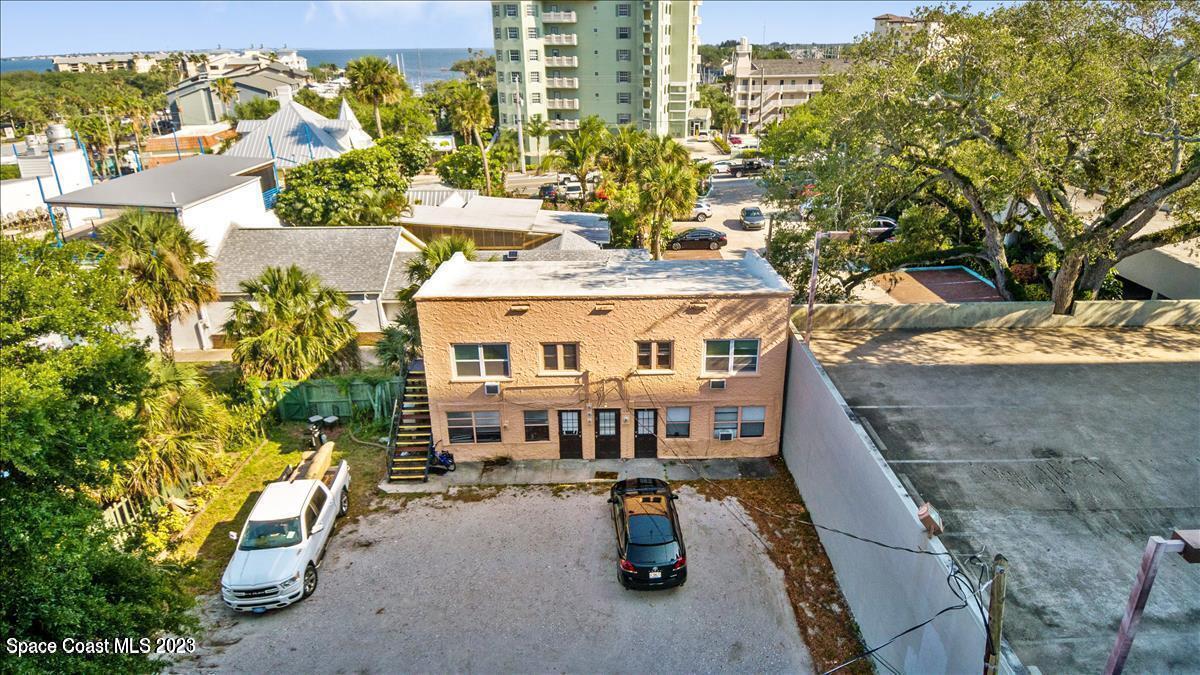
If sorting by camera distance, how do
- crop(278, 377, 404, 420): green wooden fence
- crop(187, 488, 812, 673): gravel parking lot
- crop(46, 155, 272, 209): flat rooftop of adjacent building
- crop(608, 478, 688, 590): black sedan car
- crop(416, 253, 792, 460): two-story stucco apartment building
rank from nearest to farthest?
1. crop(187, 488, 812, 673): gravel parking lot
2. crop(608, 478, 688, 590): black sedan car
3. crop(416, 253, 792, 460): two-story stucco apartment building
4. crop(278, 377, 404, 420): green wooden fence
5. crop(46, 155, 272, 209): flat rooftop of adjacent building

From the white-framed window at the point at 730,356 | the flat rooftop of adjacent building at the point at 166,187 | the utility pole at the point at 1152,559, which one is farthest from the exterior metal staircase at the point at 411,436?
the utility pole at the point at 1152,559

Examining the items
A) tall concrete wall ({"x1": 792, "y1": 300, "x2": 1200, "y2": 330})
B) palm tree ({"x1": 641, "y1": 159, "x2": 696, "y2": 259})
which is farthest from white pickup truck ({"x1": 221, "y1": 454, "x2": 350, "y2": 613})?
palm tree ({"x1": 641, "y1": 159, "x2": 696, "y2": 259})

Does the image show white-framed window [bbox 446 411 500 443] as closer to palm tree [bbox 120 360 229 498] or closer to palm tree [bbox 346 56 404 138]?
palm tree [bbox 120 360 229 498]

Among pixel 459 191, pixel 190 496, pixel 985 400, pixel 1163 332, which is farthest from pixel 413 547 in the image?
pixel 459 191

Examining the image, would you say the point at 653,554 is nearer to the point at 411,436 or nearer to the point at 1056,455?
the point at 1056,455

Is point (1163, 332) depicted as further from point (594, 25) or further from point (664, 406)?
point (594, 25)

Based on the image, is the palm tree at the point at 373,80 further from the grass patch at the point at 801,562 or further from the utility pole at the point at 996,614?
the utility pole at the point at 996,614
